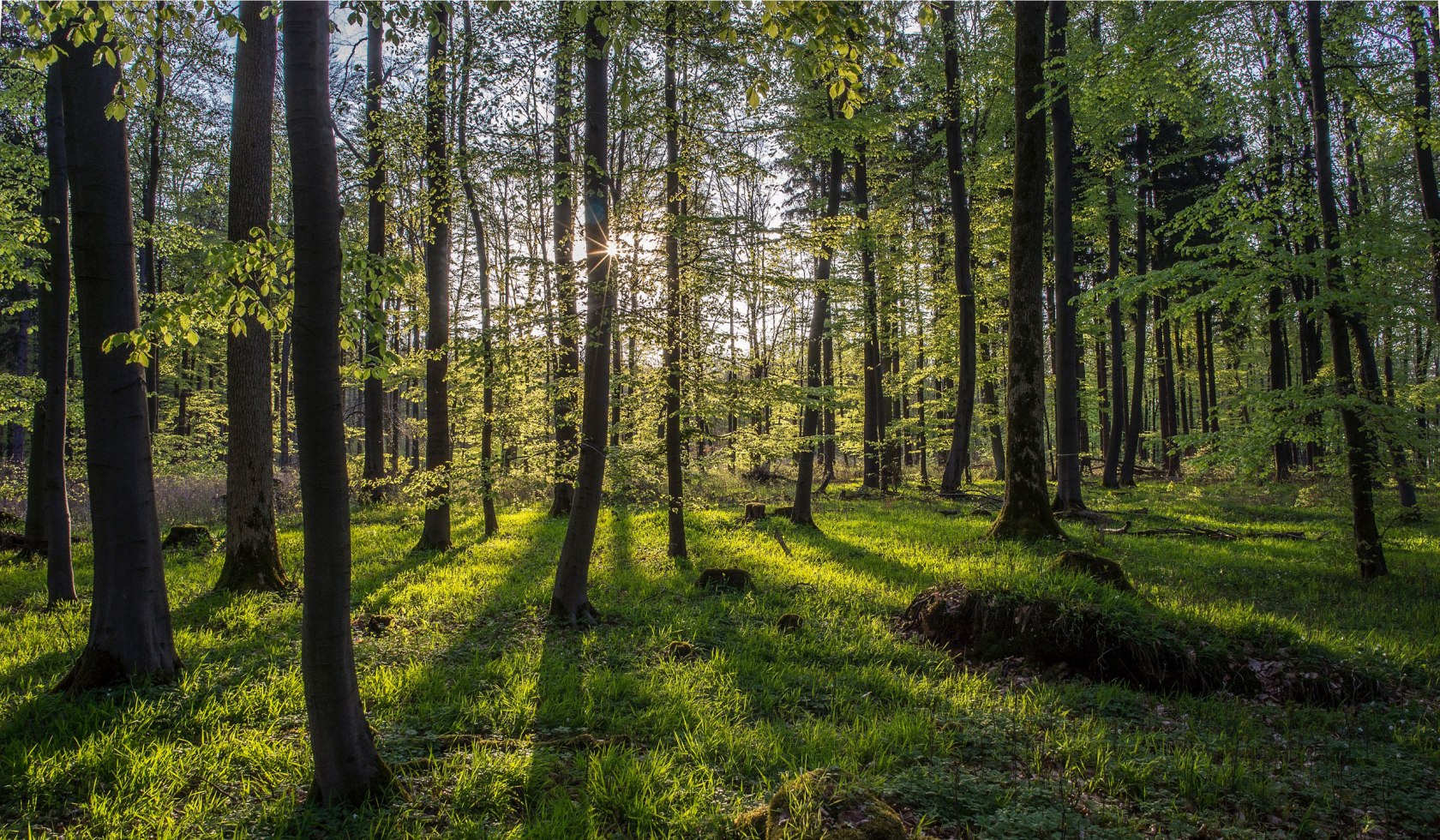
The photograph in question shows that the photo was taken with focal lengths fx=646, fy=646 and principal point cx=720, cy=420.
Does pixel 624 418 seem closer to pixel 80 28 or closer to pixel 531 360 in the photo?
pixel 531 360

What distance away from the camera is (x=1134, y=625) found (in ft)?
19.1

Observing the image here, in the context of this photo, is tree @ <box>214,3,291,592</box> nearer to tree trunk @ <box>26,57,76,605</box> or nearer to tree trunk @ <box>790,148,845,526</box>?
tree trunk @ <box>26,57,76,605</box>

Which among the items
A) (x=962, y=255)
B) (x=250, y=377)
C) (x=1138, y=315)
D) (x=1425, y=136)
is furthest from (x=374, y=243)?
(x=1138, y=315)

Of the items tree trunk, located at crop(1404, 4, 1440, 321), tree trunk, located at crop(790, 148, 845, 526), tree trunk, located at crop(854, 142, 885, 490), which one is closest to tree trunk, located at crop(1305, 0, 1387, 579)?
tree trunk, located at crop(1404, 4, 1440, 321)

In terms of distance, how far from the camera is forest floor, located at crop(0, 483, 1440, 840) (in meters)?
3.38

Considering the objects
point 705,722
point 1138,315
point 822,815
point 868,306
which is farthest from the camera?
point 1138,315

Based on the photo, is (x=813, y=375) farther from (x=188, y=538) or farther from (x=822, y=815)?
(x=188, y=538)

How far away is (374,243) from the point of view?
404 inches

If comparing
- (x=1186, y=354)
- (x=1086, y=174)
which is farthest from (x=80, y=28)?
(x=1186, y=354)

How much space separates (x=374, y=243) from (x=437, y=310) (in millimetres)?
1459

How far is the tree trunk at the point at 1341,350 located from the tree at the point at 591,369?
8.34m

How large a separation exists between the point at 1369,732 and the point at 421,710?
6.67 m

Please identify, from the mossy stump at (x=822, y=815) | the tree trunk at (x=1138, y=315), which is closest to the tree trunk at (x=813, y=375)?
the mossy stump at (x=822, y=815)

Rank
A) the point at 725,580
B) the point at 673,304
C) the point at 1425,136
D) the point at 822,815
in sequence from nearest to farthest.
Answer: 1. the point at 822,815
2. the point at 725,580
3. the point at 673,304
4. the point at 1425,136
